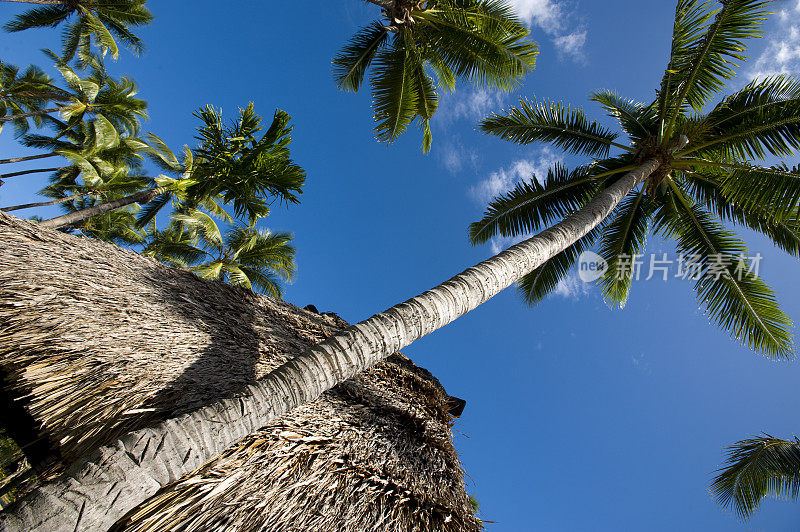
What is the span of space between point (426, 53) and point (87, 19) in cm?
1589

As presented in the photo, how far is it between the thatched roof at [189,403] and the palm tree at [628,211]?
0.40 metres

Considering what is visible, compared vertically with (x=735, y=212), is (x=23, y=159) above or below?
below

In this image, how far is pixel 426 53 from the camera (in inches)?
285

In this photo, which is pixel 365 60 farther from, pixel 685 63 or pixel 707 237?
pixel 707 237

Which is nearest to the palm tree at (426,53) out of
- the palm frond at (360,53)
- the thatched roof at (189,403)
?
the palm frond at (360,53)

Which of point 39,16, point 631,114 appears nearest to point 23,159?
point 39,16

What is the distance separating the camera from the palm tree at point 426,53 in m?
6.30

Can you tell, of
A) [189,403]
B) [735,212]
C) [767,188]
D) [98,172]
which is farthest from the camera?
[98,172]

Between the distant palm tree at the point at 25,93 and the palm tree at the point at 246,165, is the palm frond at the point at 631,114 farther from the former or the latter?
the distant palm tree at the point at 25,93

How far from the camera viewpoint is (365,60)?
7.63 m

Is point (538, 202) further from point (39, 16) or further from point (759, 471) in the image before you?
point (39, 16)

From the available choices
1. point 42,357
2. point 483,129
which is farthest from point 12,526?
point 483,129

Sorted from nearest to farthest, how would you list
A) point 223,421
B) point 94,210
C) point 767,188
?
point 223,421, point 767,188, point 94,210

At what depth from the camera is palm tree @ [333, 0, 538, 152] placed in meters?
6.30
